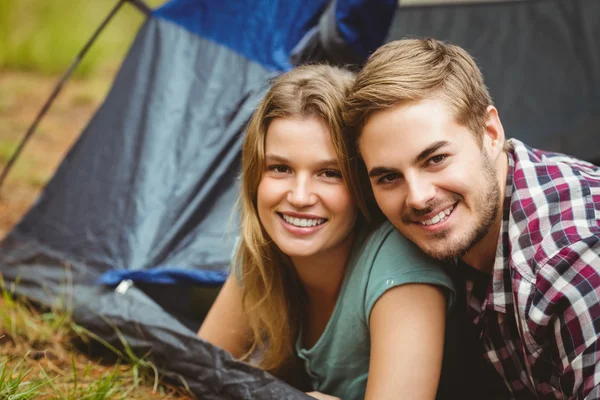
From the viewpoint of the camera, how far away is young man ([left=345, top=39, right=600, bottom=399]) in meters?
1.23

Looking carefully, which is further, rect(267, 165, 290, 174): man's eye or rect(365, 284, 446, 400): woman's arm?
rect(267, 165, 290, 174): man's eye

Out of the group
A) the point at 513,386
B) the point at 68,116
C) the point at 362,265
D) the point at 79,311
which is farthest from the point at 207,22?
the point at 68,116

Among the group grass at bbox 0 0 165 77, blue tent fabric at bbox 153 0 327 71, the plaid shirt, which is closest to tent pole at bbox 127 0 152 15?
blue tent fabric at bbox 153 0 327 71

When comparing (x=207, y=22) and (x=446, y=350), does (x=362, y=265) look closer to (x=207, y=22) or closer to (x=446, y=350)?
(x=446, y=350)

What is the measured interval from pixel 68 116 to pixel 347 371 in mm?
3240

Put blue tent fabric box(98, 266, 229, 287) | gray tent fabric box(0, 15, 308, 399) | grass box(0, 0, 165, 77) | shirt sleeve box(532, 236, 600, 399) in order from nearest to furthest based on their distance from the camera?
shirt sleeve box(532, 236, 600, 399)
blue tent fabric box(98, 266, 229, 287)
gray tent fabric box(0, 15, 308, 399)
grass box(0, 0, 165, 77)

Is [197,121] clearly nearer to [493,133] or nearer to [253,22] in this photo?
[253,22]

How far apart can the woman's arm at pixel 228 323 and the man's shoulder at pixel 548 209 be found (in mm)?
733

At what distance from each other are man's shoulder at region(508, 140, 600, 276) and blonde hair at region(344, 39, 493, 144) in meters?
0.13

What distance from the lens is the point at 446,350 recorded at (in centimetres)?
160

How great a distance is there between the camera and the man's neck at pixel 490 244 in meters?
1.40

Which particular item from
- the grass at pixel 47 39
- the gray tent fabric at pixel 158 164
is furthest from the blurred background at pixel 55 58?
the gray tent fabric at pixel 158 164

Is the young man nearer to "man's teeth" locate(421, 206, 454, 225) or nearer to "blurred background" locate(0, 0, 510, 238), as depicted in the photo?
"man's teeth" locate(421, 206, 454, 225)

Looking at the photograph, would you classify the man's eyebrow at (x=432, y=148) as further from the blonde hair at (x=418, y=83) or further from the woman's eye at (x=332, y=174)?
the woman's eye at (x=332, y=174)
